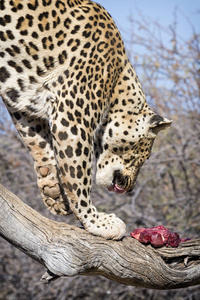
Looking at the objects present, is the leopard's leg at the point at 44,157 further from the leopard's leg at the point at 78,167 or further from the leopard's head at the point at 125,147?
the leopard's head at the point at 125,147

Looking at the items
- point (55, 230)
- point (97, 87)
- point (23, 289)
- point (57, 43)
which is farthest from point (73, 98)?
point (23, 289)

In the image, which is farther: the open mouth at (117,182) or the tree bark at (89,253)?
the open mouth at (117,182)

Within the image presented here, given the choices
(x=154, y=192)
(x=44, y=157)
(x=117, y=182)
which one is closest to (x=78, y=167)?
(x=44, y=157)

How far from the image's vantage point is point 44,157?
4.58m

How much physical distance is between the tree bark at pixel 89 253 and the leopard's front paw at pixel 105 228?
0.05m

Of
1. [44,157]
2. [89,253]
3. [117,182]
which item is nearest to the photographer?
[89,253]

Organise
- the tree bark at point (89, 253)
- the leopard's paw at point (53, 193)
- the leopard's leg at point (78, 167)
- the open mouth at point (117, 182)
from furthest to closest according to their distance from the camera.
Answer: the open mouth at point (117, 182) < the leopard's paw at point (53, 193) < the leopard's leg at point (78, 167) < the tree bark at point (89, 253)

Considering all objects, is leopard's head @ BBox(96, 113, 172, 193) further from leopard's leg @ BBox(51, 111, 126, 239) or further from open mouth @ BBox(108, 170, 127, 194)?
leopard's leg @ BBox(51, 111, 126, 239)

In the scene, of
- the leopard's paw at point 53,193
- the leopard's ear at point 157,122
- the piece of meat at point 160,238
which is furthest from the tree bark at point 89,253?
the leopard's ear at point 157,122

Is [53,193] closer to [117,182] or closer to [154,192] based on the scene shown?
[117,182]

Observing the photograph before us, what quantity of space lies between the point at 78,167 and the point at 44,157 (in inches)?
28.6

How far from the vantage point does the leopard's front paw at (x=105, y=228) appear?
399 centimetres

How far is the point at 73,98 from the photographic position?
13.0 feet

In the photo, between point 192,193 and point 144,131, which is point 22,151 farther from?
point 144,131
